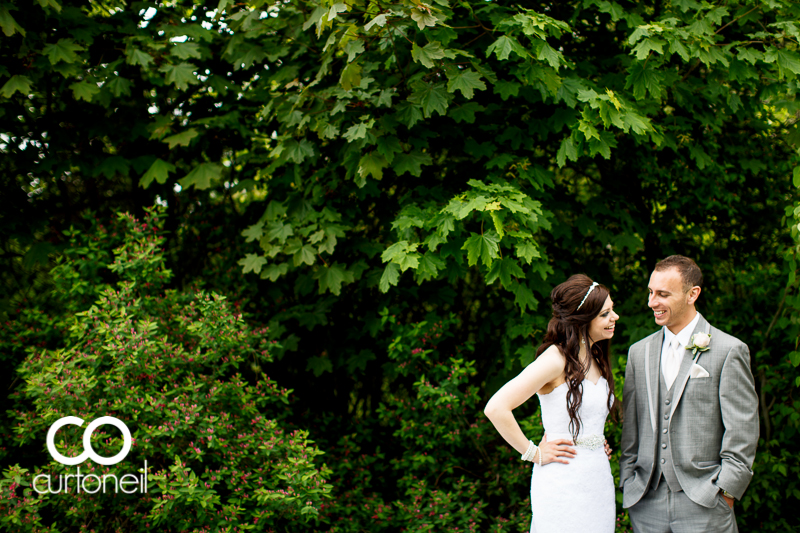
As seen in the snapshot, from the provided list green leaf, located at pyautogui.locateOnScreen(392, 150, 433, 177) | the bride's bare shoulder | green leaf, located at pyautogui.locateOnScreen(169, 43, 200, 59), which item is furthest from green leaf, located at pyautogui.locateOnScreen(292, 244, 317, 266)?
the bride's bare shoulder

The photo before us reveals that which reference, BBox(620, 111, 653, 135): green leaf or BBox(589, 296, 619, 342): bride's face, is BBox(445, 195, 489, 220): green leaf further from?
BBox(589, 296, 619, 342): bride's face

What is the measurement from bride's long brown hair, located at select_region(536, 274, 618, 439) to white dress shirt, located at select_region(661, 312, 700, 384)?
31cm

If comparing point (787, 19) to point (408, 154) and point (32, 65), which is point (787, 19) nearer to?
point (408, 154)

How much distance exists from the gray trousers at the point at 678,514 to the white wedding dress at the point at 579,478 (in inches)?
6.9

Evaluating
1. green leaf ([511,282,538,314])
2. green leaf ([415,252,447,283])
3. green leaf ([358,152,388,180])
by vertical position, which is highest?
green leaf ([358,152,388,180])

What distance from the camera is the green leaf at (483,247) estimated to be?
3939 mm

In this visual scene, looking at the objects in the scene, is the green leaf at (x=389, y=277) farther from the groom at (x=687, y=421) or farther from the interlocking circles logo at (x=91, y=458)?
the interlocking circles logo at (x=91, y=458)

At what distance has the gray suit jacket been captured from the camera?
8.72 feet

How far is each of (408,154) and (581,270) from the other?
2142 millimetres

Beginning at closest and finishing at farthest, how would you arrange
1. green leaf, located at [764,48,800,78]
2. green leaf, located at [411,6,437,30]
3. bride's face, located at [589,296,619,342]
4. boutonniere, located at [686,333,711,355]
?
boutonniere, located at [686,333,711,355] < bride's face, located at [589,296,619,342] < green leaf, located at [411,6,437,30] < green leaf, located at [764,48,800,78]

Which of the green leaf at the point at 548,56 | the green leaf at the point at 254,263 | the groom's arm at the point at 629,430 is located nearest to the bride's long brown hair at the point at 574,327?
the groom's arm at the point at 629,430

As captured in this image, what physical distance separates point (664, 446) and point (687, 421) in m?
0.16

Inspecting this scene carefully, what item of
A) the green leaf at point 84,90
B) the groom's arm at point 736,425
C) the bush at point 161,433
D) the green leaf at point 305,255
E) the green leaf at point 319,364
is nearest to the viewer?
the groom's arm at point 736,425

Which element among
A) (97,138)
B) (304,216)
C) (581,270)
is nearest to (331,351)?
(304,216)
